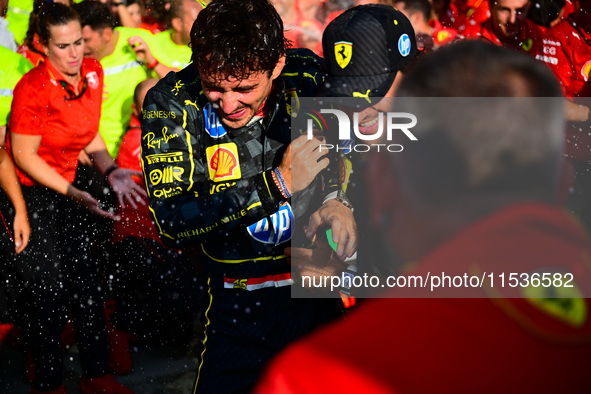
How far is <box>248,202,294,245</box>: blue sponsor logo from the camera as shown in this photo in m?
2.70

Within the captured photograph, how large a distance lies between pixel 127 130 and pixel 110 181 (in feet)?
1.71

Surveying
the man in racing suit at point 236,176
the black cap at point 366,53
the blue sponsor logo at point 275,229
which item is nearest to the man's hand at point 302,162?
the man in racing suit at point 236,176

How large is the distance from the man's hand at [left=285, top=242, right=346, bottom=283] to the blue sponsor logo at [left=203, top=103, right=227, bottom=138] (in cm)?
51

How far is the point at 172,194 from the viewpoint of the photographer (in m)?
2.56

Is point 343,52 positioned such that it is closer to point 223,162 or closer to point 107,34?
point 223,162

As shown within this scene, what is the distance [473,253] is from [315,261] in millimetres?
1853

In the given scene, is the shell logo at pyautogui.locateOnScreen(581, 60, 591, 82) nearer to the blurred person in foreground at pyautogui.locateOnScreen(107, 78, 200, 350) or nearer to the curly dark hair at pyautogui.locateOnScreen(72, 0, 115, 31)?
the blurred person in foreground at pyautogui.locateOnScreen(107, 78, 200, 350)

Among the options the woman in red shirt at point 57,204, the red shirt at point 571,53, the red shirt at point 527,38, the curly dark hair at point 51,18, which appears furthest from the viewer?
the red shirt at point 527,38

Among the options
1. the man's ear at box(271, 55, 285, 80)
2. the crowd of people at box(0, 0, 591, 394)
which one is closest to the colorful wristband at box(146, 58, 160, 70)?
the crowd of people at box(0, 0, 591, 394)

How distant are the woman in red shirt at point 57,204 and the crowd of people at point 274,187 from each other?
1cm

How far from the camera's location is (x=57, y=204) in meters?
4.31

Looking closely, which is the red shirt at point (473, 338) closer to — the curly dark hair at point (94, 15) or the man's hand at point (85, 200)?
the man's hand at point (85, 200)

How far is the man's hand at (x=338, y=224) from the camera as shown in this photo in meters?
2.65

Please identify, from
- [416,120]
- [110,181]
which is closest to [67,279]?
[110,181]
